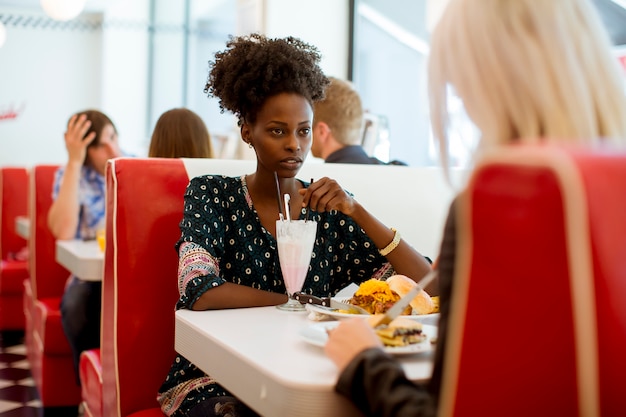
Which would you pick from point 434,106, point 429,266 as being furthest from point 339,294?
point 434,106

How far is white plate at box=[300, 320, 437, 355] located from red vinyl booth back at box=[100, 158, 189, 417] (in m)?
0.75

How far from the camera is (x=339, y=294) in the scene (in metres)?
2.06

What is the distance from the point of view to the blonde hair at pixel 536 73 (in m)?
0.88

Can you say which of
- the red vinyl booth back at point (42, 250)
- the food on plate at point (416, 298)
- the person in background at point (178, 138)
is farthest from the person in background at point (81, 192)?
the food on plate at point (416, 298)

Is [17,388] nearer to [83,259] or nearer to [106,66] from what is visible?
[83,259]

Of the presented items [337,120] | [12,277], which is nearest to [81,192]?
[337,120]

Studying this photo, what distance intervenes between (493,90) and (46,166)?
330 centimetres

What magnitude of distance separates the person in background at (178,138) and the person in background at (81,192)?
0.61 metres

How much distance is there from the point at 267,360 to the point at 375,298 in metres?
0.41

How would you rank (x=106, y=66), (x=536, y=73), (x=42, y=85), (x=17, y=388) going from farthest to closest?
(x=42, y=85), (x=106, y=66), (x=17, y=388), (x=536, y=73)

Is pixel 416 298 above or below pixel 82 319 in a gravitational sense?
above

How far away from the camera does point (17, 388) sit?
375cm

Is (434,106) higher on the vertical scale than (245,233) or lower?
higher

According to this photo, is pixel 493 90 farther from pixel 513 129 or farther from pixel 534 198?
pixel 534 198
